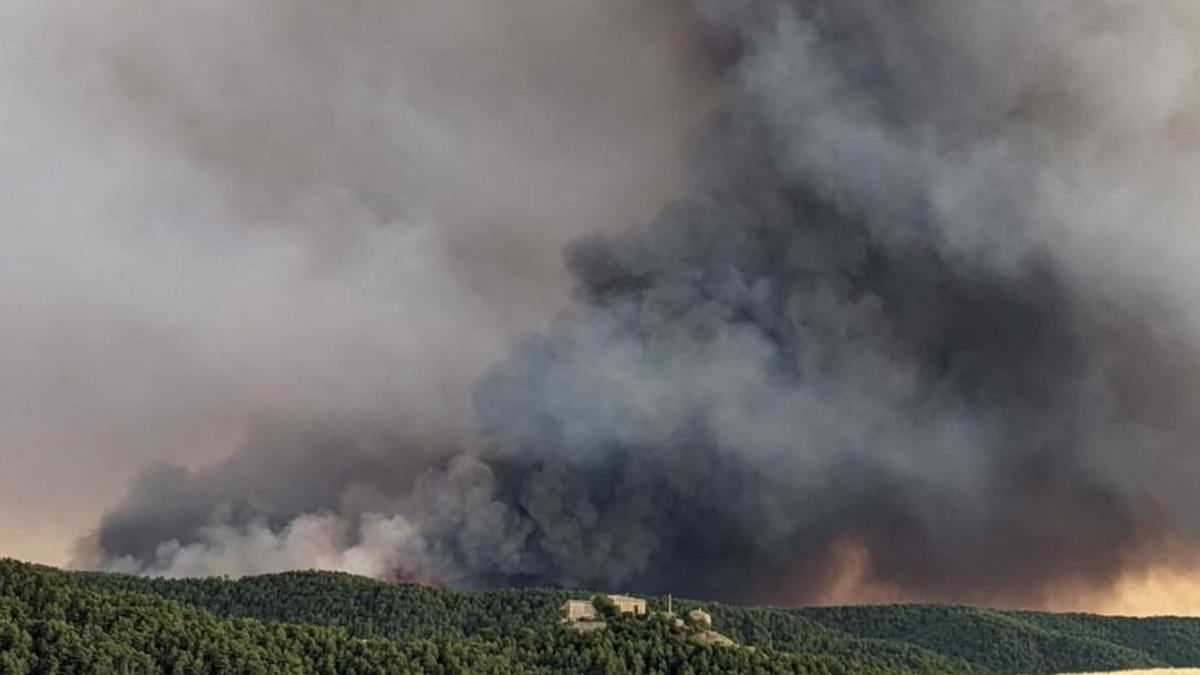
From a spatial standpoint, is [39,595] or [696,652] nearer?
[39,595]

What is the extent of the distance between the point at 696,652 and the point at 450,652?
914 inches

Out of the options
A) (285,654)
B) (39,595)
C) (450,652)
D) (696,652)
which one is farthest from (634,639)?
(39,595)

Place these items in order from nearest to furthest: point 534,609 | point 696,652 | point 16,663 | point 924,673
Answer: point 16,663 < point 696,652 < point 924,673 < point 534,609

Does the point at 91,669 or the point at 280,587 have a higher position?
the point at 280,587

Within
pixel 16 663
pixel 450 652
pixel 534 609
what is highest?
pixel 534 609

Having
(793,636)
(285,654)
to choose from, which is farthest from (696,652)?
(793,636)

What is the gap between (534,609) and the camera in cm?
17812

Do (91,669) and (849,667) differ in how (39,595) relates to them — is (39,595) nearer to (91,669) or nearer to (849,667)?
(91,669)

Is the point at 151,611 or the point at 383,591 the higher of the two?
the point at 383,591

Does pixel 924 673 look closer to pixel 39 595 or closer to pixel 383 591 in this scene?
pixel 383 591

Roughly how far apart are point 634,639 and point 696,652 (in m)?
6.36

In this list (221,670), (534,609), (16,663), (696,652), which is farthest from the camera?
(534,609)

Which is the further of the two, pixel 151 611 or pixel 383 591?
pixel 383 591

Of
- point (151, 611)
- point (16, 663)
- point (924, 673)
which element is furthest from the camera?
point (924, 673)
